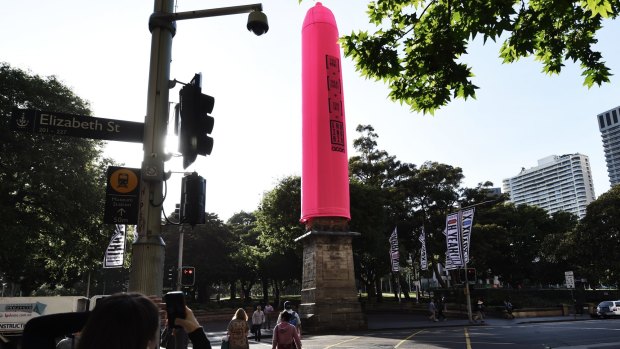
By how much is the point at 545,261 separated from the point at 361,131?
32.5 m

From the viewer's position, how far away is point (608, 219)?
44.2m

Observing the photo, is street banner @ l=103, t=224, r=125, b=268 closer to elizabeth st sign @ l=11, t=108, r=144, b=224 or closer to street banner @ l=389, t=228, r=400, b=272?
elizabeth st sign @ l=11, t=108, r=144, b=224

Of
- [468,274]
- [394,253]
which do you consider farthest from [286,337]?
[394,253]

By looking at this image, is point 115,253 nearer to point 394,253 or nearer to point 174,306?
point 394,253

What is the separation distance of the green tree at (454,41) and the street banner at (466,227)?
20928 millimetres

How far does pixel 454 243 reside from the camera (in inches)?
1095

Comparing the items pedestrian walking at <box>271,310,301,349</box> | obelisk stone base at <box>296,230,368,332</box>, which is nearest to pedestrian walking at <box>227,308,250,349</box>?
pedestrian walking at <box>271,310,301,349</box>

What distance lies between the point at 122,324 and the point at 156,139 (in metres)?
3.06

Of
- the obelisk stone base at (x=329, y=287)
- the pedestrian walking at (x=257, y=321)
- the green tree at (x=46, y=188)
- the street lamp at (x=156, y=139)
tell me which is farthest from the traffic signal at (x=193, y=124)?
the obelisk stone base at (x=329, y=287)

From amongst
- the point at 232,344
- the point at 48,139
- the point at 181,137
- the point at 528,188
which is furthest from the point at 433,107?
Result: the point at 528,188

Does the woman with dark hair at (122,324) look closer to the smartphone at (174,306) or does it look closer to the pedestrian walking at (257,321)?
the smartphone at (174,306)

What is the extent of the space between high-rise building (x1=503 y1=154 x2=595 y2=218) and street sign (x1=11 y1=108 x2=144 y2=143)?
127534 mm

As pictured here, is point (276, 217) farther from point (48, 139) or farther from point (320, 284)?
point (48, 139)

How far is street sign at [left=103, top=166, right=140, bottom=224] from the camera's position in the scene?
4469 mm
